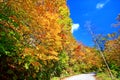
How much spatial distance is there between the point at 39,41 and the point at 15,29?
378 cm

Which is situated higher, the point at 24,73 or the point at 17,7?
the point at 17,7

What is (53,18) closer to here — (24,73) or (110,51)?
(24,73)

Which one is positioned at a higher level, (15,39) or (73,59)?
(73,59)

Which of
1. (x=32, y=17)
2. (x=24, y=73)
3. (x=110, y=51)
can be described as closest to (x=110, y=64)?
(x=110, y=51)

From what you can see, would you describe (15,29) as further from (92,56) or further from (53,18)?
(92,56)

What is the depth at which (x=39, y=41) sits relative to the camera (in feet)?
58.9

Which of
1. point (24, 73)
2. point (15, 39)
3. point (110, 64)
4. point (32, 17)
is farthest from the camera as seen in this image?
point (110, 64)

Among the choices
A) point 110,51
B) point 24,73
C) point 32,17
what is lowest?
point 24,73

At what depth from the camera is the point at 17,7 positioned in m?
13.4

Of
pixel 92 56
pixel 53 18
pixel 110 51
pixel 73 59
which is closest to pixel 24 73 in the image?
pixel 53 18

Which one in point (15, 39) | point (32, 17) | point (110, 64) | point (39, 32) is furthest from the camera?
point (110, 64)

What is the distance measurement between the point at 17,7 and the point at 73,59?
42361mm

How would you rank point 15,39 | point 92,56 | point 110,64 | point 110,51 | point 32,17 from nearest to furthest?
1. point 15,39
2. point 32,17
3. point 110,51
4. point 110,64
5. point 92,56

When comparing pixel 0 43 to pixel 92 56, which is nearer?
pixel 0 43
